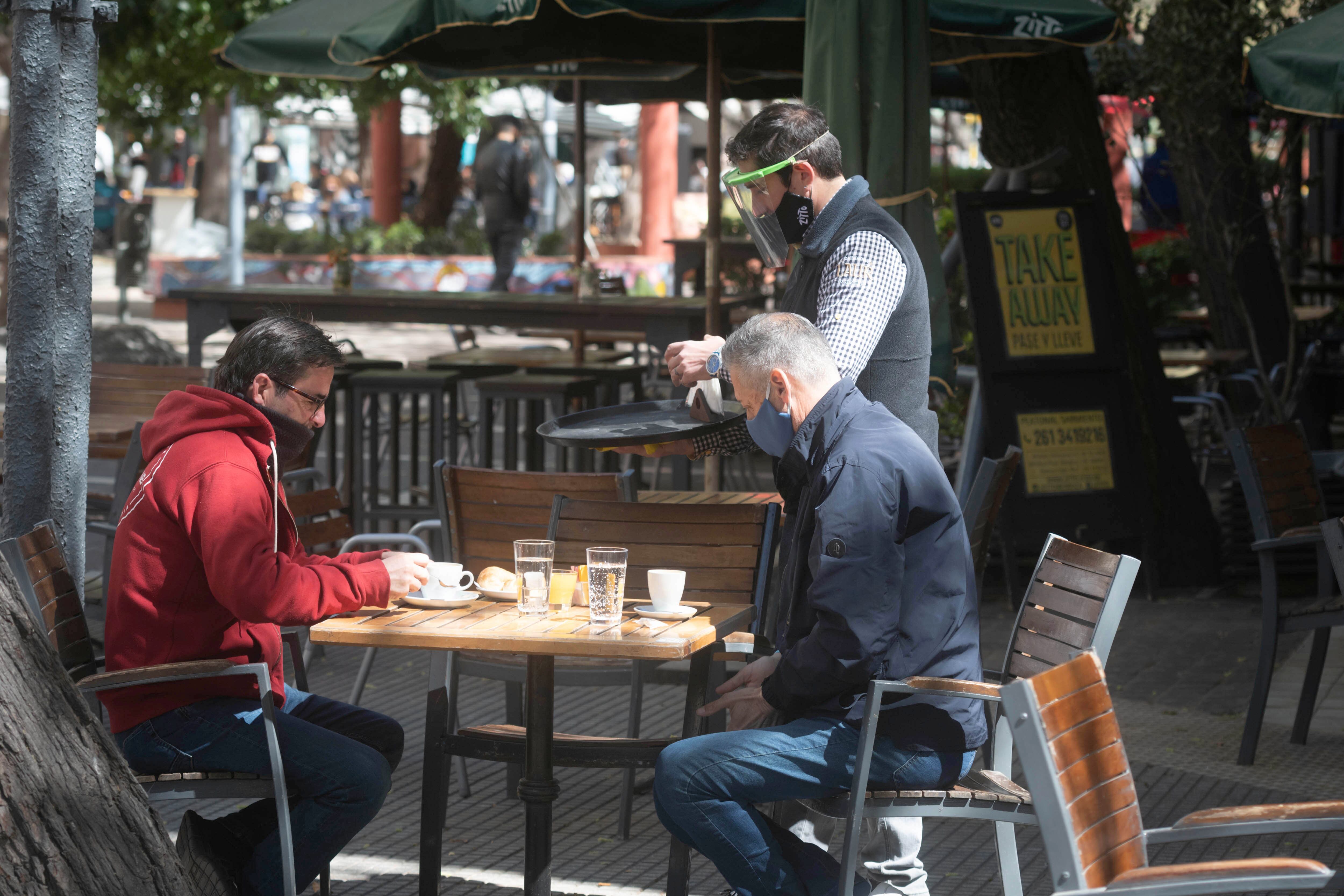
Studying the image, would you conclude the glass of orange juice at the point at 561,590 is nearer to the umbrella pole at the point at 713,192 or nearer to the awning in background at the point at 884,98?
the awning in background at the point at 884,98

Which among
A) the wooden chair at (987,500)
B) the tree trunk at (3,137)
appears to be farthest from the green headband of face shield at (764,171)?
the tree trunk at (3,137)

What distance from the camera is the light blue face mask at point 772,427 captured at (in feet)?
11.6

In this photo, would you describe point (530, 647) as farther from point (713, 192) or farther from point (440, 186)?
point (440, 186)

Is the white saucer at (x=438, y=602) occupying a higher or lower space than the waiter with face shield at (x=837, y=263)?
lower

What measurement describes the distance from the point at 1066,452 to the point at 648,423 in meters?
3.45

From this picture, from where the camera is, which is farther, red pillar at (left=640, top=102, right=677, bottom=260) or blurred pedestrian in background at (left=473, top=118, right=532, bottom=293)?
red pillar at (left=640, top=102, right=677, bottom=260)

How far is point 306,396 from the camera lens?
3.76m

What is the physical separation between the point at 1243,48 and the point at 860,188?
5.55 metres

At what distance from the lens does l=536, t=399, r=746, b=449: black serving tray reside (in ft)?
15.1

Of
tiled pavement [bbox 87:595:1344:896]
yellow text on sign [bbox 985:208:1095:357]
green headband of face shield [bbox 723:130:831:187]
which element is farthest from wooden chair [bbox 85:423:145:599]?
yellow text on sign [bbox 985:208:1095:357]

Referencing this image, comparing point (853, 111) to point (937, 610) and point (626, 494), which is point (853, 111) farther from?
point (937, 610)

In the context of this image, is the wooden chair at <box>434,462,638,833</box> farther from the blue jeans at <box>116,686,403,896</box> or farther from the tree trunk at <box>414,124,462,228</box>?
the tree trunk at <box>414,124,462,228</box>

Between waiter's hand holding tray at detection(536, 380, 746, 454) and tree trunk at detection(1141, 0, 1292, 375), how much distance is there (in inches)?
182

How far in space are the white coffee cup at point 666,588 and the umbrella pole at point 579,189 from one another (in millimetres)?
6259
